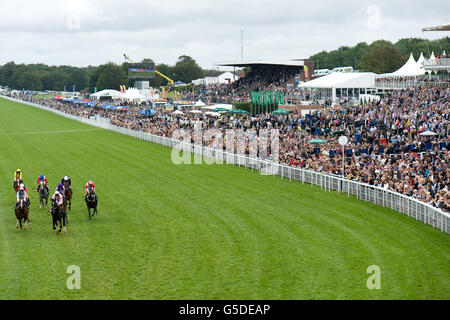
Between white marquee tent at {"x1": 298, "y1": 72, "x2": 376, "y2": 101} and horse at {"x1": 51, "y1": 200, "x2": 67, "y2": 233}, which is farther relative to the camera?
white marquee tent at {"x1": 298, "y1": 72, "x2": 376, "y2": 101}

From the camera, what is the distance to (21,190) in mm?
15250

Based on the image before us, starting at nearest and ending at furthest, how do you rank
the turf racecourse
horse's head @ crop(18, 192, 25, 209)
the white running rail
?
the turf racecourse, horse's head @ crop(18, 192, 25, 209), the white running rail

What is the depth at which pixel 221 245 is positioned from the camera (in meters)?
14.3

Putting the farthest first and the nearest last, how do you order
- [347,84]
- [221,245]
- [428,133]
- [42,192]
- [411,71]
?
[411,71] < [347,84] < [428,133] < [42,192] < [221,245]

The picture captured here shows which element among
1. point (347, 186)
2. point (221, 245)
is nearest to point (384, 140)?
point (347, 186)

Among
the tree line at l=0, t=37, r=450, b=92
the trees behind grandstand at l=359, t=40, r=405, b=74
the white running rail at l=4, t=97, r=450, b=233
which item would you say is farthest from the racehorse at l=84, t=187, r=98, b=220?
the trees behind grandstand at l=359, t=40, r=405, b=74

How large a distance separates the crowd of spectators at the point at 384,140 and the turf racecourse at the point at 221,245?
1217 millimetres

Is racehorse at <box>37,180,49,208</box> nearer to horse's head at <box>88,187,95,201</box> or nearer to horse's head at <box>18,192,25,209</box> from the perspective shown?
horse's head at <box>88,187,95,201</box>

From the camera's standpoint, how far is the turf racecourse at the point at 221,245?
441 inches

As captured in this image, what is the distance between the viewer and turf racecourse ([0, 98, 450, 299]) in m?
11.2

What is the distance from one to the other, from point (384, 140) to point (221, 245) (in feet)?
44.9

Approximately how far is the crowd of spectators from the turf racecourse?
3.99 ft

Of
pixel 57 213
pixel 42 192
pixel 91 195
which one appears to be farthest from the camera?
pixel 42 192

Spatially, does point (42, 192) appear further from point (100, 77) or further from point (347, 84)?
point (100, 77)
